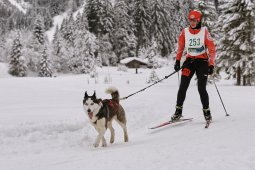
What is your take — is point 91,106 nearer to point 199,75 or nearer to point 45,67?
point 199,75

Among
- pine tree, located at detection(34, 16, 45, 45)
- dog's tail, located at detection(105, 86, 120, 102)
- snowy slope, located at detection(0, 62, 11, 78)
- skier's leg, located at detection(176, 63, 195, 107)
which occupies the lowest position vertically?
snowy slope, located at detection(0, 62, 11, 78)

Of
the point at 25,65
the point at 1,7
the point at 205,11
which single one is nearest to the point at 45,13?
the point at 1,7

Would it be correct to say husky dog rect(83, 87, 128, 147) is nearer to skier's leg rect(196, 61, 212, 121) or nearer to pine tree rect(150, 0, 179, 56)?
skier's leg rect(196, 61, 212, 121)

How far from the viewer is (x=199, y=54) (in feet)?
26.4

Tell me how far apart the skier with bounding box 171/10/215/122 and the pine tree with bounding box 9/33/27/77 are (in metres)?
62.2

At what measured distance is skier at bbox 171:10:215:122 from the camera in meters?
7.83

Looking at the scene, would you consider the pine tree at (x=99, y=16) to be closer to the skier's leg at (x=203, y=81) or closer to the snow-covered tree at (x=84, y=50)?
the snow-covered tree at (x=84, y=50)

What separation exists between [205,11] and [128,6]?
51.6 meters

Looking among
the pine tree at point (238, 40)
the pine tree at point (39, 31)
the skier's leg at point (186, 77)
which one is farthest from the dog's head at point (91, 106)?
the pine tree at point (39, 31)

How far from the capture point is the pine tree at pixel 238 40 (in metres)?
27.5

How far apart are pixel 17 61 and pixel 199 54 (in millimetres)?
63209

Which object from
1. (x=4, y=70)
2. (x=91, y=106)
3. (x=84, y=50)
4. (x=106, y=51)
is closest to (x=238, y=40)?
(x=91, y=106)

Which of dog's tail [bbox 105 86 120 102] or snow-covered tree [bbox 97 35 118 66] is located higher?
snow-covered tree [bbox 97 35 118 66]

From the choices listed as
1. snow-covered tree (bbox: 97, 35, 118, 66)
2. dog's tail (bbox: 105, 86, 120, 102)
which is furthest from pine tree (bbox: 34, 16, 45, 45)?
dog's tail (bbox: 105, 86, 120, 102)
